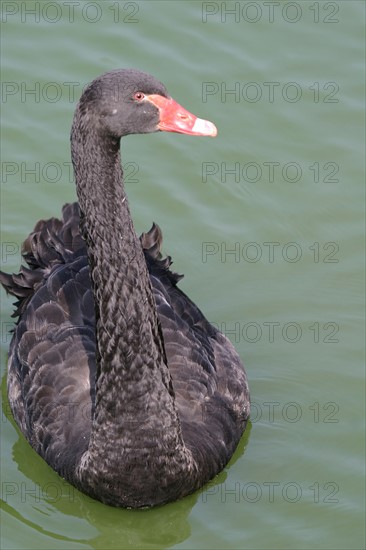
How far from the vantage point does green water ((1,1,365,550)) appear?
26.1ft

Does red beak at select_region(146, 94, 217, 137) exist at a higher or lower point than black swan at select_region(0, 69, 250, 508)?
higher

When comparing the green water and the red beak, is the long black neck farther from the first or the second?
the green water

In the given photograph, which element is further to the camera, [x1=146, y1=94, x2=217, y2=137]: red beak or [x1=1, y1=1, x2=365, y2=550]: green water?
[x1=1, y1=1, x2=365, y2=550]: green water

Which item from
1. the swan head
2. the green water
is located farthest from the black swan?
the green water

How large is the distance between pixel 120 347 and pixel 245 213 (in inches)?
123

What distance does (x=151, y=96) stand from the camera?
6.74 m

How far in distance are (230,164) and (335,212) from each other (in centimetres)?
94

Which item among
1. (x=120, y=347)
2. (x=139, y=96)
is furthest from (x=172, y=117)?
(x=120, y=347)

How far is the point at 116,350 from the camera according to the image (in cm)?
734

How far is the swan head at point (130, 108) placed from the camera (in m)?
6.61

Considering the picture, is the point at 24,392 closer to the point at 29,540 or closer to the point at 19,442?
the point at 19,442

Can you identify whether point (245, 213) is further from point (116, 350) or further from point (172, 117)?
point (172, 117)

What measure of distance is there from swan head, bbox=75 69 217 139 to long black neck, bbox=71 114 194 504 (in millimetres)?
84

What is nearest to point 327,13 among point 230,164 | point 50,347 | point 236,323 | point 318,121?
point 318,121
